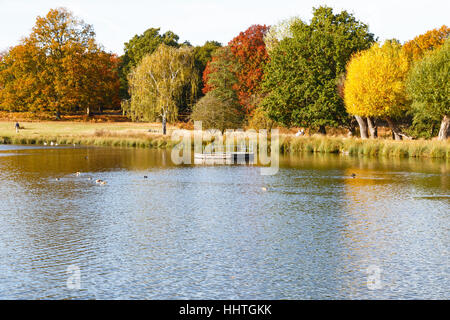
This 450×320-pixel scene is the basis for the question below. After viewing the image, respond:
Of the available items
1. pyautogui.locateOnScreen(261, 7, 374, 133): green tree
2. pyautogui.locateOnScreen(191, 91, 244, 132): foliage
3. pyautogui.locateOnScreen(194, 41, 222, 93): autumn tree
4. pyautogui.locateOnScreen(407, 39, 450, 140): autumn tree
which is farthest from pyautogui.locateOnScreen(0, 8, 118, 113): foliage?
pyautogui.locateOnScreen(407, 39, 450, 140): autumn tree

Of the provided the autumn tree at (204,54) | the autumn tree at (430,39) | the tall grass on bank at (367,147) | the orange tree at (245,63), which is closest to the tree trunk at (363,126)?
the tall grass on bank at (367,147)

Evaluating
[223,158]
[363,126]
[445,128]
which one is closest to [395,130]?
[363,126]

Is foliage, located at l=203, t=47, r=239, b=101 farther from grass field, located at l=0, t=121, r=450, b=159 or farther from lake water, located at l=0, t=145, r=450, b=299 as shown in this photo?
lake water, located at l=0, t=145, r=450, b=299

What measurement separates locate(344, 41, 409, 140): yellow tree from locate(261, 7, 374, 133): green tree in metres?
2.76

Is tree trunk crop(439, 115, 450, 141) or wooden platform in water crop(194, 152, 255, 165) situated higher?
tree trunk crop(439, 115, 450, 141)

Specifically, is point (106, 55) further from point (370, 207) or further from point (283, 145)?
point (370, 207)

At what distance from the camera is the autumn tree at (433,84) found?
162 feet

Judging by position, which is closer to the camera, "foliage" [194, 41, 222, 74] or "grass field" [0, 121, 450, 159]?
"grass field" [0, 121, 450, 159]

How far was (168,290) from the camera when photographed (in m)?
12.7

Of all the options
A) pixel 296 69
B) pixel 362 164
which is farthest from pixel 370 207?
pixel 296 69

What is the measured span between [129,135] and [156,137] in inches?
183

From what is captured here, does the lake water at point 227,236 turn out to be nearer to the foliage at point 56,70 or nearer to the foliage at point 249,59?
the foliage at point 249,59

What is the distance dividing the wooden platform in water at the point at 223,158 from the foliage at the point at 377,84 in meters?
14.0

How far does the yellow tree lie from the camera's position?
53.7 metres
